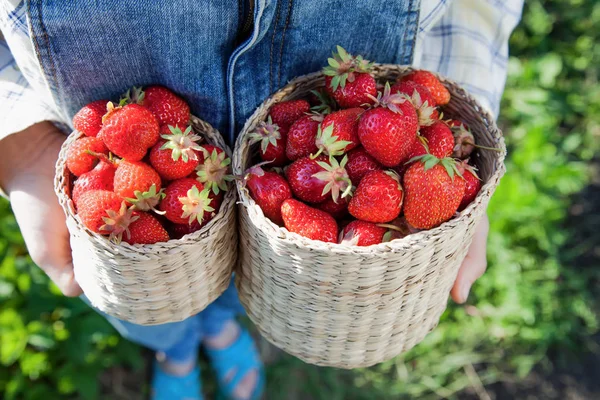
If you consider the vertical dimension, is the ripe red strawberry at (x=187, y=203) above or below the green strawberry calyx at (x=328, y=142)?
below

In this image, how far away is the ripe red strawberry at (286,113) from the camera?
1.11m

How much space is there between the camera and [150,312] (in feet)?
3.63

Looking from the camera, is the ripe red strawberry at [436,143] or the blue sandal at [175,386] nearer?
the ripe red strawberry at [436,143]

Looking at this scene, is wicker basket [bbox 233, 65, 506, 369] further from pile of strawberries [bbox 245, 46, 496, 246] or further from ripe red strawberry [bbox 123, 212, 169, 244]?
ripe red strawberry [bbox 123, 212, 169, 244]

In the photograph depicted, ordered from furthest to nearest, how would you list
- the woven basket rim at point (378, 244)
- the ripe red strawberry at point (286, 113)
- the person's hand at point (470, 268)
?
the person's hand at point (470, 268) → the ripe red strawberry at point (286, 113) → the woven basket rim at point (378, 244)

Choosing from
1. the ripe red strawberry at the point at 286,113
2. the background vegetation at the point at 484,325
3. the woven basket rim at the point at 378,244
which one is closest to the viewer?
the woven basket rim at the point at 378,244

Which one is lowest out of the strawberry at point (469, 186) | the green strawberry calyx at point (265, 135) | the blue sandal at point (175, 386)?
the blue sandal at point (175, 386)

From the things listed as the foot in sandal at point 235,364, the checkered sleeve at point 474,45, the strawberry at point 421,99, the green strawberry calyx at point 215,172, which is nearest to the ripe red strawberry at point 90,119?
the green strawberry calyx at point 215,172

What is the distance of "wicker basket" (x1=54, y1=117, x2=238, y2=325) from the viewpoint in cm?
97

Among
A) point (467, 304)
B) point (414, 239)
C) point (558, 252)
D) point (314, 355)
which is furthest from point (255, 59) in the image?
point (558, 252)

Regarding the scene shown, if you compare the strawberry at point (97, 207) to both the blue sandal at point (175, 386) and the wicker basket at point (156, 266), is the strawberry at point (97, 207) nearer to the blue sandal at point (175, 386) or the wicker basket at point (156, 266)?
the wicker basket at point (156, 266)

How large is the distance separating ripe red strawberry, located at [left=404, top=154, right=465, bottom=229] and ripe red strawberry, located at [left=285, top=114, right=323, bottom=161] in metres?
0.19

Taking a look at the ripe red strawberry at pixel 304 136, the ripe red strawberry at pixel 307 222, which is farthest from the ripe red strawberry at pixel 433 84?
the ripe red strawberry at pixel 307 222

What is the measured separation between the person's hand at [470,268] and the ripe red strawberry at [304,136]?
0.44m
